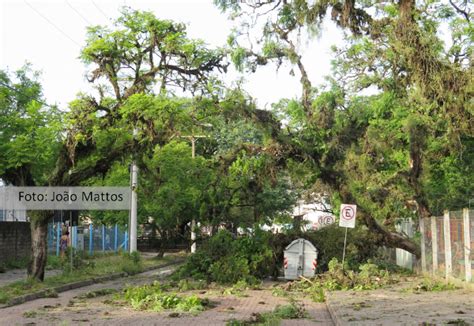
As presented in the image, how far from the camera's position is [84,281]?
22594 mm

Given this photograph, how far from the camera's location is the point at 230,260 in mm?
22188

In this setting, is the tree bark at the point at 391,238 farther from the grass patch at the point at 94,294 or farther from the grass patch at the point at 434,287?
the grass patch at the point at 94,294

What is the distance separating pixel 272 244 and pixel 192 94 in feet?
21.7

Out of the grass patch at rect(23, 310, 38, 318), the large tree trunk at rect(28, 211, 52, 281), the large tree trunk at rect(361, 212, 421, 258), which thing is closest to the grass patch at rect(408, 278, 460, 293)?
the large tree trunk at rect(361, 212, 421, 258)

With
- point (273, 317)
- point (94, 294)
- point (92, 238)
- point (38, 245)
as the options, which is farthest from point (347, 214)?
point (92, 238)

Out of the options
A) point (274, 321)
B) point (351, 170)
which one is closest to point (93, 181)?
point (351, 170)

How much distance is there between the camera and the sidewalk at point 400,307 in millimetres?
11781

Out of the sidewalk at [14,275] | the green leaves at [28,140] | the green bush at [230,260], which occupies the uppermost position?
the green leaves at [28,140]

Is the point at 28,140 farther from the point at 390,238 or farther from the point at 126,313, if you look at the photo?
the point at 390,238

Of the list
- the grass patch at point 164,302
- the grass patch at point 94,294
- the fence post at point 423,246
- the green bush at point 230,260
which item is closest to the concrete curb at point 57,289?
the grass patch at point 94,294

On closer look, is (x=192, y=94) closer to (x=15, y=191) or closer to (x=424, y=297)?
(x=15, y=191)

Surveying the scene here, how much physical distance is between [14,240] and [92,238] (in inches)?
514

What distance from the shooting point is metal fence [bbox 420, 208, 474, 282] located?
17.5 m

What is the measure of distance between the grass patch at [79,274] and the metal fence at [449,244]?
40.9 feet
